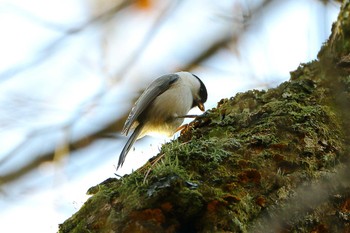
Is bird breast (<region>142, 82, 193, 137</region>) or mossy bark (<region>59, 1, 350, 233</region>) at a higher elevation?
bird breast (<region>142, 82, 193, 137</region>)

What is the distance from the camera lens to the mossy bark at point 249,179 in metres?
1.08

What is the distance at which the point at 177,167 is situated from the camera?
1.21 metres

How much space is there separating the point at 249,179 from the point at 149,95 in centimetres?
153

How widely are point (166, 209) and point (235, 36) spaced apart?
1.45 meters

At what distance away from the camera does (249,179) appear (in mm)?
1238

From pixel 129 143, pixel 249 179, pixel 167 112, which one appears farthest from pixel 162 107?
pixel 249 179

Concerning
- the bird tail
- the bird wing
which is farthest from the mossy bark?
the bird wing

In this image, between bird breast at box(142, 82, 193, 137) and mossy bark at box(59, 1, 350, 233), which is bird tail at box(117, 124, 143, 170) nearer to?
bird breast at box(142, 82, 193, 137)

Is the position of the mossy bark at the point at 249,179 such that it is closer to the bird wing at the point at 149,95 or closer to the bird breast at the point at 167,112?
the bird wing at the point at 149,95

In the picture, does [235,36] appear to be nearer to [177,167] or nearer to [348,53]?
[348,53]

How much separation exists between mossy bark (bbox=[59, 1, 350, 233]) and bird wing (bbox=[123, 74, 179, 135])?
3.34 feet

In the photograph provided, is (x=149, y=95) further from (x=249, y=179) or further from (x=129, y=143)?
(x=249, y=179)

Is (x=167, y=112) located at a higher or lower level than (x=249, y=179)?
higher

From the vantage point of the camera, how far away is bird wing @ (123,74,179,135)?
2.62 metres
